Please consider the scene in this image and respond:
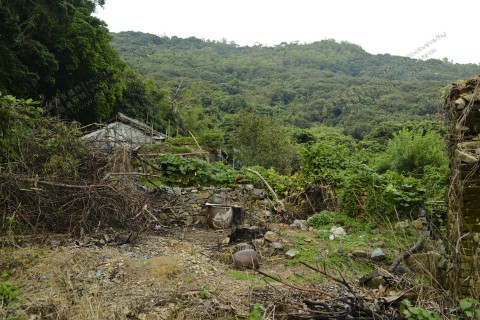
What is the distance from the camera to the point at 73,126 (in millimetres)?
7945

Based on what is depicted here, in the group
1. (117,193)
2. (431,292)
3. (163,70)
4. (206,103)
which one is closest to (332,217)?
(117,193)

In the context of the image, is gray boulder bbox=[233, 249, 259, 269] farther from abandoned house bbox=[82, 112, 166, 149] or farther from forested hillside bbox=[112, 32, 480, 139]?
forested hillside bbox=[112, 32, 480, 139]

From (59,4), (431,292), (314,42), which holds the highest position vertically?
(314,42)

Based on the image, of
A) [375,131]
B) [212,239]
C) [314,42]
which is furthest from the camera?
[314,42]

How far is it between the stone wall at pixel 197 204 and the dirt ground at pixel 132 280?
1.85 meters

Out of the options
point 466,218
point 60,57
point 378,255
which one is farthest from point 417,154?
point 60,57

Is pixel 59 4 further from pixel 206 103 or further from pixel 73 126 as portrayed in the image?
pixel 206 103

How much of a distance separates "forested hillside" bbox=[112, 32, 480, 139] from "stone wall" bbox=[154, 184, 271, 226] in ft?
69.6

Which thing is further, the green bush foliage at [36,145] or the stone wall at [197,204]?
the stone wall at [197,204]

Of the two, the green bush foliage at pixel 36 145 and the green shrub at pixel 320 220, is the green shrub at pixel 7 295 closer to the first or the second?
the green bush foliage at pixel 36 145

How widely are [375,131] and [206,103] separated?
21.0 metres

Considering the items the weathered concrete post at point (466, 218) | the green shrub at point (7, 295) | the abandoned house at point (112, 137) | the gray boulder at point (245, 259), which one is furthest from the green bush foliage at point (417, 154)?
the green shrub at point (7, 295)

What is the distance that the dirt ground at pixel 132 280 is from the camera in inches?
153

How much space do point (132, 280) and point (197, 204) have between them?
4042 mm
